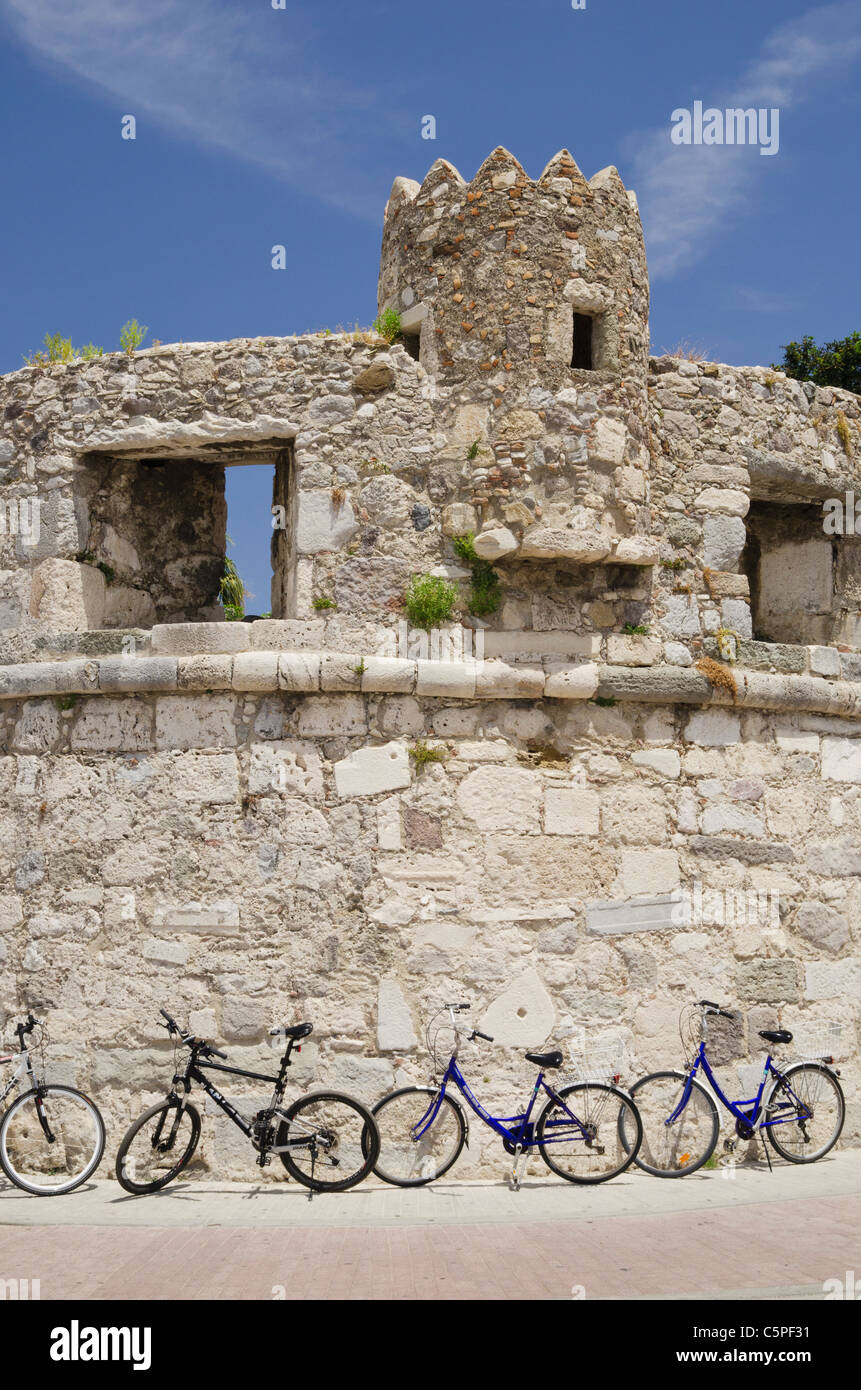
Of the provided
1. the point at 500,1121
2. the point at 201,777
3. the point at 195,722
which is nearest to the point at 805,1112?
the point at 500,1121

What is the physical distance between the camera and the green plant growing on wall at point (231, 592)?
8.95m

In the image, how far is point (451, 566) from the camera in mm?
7598

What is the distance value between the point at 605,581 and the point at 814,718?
1780 mm

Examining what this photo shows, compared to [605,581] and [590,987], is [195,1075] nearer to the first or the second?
[590,987]

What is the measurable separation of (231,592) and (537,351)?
2.94 metres

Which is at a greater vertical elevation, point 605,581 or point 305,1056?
point 605,581

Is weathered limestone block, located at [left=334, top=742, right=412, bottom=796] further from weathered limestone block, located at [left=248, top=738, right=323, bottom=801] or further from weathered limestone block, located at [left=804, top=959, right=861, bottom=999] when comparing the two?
weathered limestone block, located at [left=804, top=959, right=861, bottom=999]

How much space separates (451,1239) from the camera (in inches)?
228

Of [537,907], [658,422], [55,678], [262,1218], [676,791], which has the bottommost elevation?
[262,1218]

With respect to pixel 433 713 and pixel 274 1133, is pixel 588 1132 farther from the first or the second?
pixel 433 713

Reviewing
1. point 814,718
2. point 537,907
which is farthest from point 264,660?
point 814,718

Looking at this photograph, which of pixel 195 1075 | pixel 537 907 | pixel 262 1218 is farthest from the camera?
pixel 537 907

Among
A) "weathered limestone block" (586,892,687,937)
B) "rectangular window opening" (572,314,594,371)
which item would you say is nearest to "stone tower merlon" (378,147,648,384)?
"rectangular window opening" (572,314,594,371)

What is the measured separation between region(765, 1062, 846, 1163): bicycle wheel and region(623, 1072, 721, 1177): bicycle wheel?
42 cm
